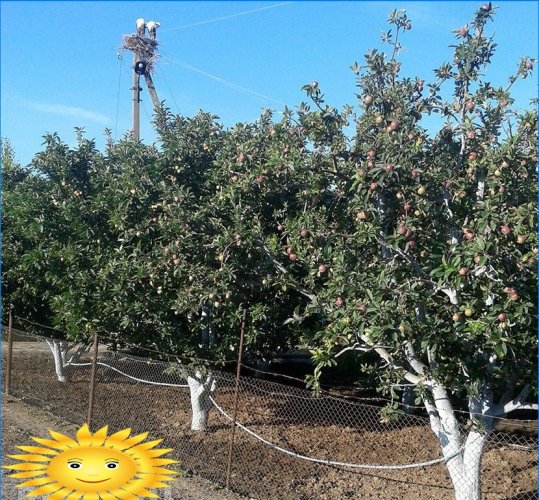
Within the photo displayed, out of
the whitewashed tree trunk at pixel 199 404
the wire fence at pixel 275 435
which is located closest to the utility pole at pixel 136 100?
the wire fence at pixel 275 435

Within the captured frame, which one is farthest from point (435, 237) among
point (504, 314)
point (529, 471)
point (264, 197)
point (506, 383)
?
point (529, 471)

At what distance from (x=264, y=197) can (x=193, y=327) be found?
80.8 inches

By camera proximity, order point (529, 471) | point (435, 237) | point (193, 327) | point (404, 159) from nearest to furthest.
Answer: point (404, 159) → point (435, 237) → point (529, 471) → point (193, 327)

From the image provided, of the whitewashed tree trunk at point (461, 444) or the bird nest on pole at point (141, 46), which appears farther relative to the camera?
the bird nest on pole at point (141, 46)

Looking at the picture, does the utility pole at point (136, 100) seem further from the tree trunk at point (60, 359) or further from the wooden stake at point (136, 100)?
the tree trunk at point (60, 359)

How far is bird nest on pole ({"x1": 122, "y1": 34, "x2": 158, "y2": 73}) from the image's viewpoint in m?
13.6

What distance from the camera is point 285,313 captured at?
7.39 metres

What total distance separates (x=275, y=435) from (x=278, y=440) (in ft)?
0.61

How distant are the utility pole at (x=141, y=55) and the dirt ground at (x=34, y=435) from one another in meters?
6.23

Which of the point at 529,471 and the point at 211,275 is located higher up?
the point at 211,275

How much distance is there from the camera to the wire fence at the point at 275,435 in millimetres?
6273

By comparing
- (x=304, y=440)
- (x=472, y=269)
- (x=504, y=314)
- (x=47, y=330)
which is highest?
(x=472, y=269)

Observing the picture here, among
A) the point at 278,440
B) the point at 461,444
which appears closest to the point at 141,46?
the point at 278,440

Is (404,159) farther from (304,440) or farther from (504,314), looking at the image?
(304,440)
